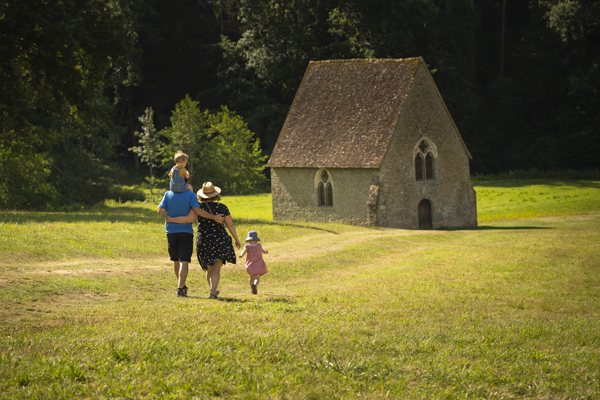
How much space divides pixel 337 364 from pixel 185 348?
1.80 m

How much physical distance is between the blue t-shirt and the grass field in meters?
1.38

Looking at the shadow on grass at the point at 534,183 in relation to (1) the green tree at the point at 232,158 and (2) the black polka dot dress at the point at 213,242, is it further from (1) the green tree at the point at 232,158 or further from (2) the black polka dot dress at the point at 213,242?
(2) the black polka dot dress at the point at 213,242

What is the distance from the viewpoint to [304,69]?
59250 mm

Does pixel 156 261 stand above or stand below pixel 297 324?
below

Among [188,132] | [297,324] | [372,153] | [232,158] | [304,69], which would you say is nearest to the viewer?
[297,324]

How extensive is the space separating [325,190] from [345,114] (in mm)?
4645

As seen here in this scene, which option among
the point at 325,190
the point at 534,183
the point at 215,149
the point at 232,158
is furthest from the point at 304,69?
the point at 325,190

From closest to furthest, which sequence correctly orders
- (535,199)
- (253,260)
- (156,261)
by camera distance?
(253,260)
(156,261)
(535,199)

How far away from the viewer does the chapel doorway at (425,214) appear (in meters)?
35.5

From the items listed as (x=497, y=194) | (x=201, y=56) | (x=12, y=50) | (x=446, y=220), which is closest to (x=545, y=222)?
(x=446, y=220)

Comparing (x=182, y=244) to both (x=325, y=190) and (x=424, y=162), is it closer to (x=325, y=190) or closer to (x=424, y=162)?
(x=325, y=190)

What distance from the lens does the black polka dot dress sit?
11367 millimetres

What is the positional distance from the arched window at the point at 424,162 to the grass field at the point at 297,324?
14161mm

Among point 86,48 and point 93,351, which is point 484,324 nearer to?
point 93,351
